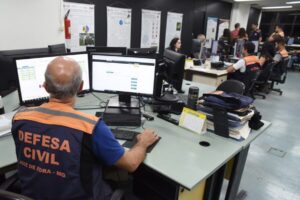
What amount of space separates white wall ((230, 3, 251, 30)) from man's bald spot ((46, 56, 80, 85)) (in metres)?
9.32

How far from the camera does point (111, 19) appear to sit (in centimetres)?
488

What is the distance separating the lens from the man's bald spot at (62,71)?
100 cm

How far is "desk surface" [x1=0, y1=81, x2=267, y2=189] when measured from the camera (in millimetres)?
1172

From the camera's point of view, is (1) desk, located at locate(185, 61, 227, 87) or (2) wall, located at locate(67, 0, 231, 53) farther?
(2) wall, located at locate(67, 0, 231, 53)

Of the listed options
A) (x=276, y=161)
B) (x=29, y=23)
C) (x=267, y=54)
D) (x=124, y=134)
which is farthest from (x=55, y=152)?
(x=267, y=54)

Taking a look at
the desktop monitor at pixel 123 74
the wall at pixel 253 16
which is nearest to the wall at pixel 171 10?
the wall at pixel 253 16

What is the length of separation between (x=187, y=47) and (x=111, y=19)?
3.21 metres

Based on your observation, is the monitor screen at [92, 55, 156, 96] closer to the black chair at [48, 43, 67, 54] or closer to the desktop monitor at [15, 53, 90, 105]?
the desktop monitor at [15, 53, 90, 105]

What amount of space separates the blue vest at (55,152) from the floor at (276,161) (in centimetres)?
159

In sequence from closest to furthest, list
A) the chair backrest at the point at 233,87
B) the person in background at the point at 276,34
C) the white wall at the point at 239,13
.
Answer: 1. the chair backrest at the point at 233,87
2. the person in background at the point at 276,34
3. the white wall at the point at 239,13

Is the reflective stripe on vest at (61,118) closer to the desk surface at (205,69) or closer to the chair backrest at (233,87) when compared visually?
the chair backrest at (233,87)

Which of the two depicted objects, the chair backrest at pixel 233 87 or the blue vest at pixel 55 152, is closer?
the blue vest at pixel 55 152

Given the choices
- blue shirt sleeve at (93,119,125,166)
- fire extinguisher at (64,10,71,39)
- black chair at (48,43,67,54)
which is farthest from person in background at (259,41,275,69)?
blue shirt sleeve at (93,119,125,166)

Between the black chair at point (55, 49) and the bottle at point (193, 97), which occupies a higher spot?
the black chair at point (55, 49)
